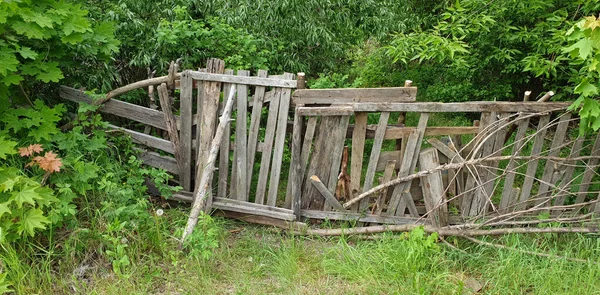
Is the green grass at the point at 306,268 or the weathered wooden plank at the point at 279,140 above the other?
the weathered wooden plank at the point at 279,140

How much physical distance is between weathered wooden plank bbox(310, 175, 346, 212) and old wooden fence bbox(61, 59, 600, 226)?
0.01 meters

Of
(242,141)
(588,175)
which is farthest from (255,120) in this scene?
(588,175)

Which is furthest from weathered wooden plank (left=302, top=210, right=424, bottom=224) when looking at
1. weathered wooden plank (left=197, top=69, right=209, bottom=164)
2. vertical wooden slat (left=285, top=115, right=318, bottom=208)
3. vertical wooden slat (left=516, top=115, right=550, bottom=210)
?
weathered wooden plank (left=197, top=69, right=209, bottom=164)

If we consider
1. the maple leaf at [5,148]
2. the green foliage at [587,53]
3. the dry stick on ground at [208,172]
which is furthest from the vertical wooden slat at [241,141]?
the green foliage at [587,53]

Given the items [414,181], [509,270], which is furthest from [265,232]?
[509,270]

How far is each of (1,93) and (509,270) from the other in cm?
463

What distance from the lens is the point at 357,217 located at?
506 centimetres

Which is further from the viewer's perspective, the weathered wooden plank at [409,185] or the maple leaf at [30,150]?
the weathered wooden plank at [409,185]

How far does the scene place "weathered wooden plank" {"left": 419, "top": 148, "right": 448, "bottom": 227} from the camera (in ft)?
15.5

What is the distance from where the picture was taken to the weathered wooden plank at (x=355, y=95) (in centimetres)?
470

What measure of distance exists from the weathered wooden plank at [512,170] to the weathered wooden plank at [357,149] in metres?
1.38

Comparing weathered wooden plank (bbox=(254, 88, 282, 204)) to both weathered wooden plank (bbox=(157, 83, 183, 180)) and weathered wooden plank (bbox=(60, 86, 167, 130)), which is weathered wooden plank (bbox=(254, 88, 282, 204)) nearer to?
weathered wooden plank (bbox=(157, 83, 183, 180))

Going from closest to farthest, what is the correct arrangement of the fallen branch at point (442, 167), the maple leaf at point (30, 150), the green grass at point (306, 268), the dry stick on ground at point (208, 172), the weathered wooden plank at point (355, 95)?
the green grass at point (306, 268)
the maple leaf at point (30, 150)
the dry stick on ground at point (208, 172)
the fallen branch at point (442, 167)
the weathered wooden plank at point (355, 95)

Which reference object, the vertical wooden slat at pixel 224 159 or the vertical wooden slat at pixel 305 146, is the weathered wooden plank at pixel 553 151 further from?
the vertical wooden slat at pixel 224 159
